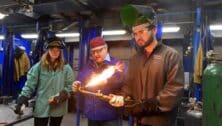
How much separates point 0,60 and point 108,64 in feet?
24.5

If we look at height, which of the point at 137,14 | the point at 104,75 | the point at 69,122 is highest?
the point at 137,14

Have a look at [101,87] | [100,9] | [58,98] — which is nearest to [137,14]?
[101,87]

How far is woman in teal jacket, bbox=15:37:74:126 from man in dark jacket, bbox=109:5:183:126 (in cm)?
128

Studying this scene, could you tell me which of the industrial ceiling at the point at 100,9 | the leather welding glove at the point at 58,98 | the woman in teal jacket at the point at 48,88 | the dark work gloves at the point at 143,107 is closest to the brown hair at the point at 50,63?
the woman in teal jacket at the point at 48,88

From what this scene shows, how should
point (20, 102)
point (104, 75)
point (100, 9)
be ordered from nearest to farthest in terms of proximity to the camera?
point (104, 75) < point (20, 102) < point (100, 9)

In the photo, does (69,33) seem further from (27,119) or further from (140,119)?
(140,119)

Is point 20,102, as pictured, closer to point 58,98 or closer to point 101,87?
point 58,98

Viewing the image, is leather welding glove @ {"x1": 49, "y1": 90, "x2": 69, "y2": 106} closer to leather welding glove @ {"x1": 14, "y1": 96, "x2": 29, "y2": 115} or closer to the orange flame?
leather welding glove @ {"x1": 14, "y1": 96, "x2": 29, "y2": 115}

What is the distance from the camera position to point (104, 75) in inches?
99.8

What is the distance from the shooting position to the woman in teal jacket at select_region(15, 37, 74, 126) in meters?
2.88

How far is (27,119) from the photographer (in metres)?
6.38

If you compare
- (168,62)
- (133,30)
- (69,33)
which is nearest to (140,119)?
(168,62)

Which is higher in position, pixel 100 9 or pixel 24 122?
pixel 100 9

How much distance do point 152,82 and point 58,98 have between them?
1.41 metres
